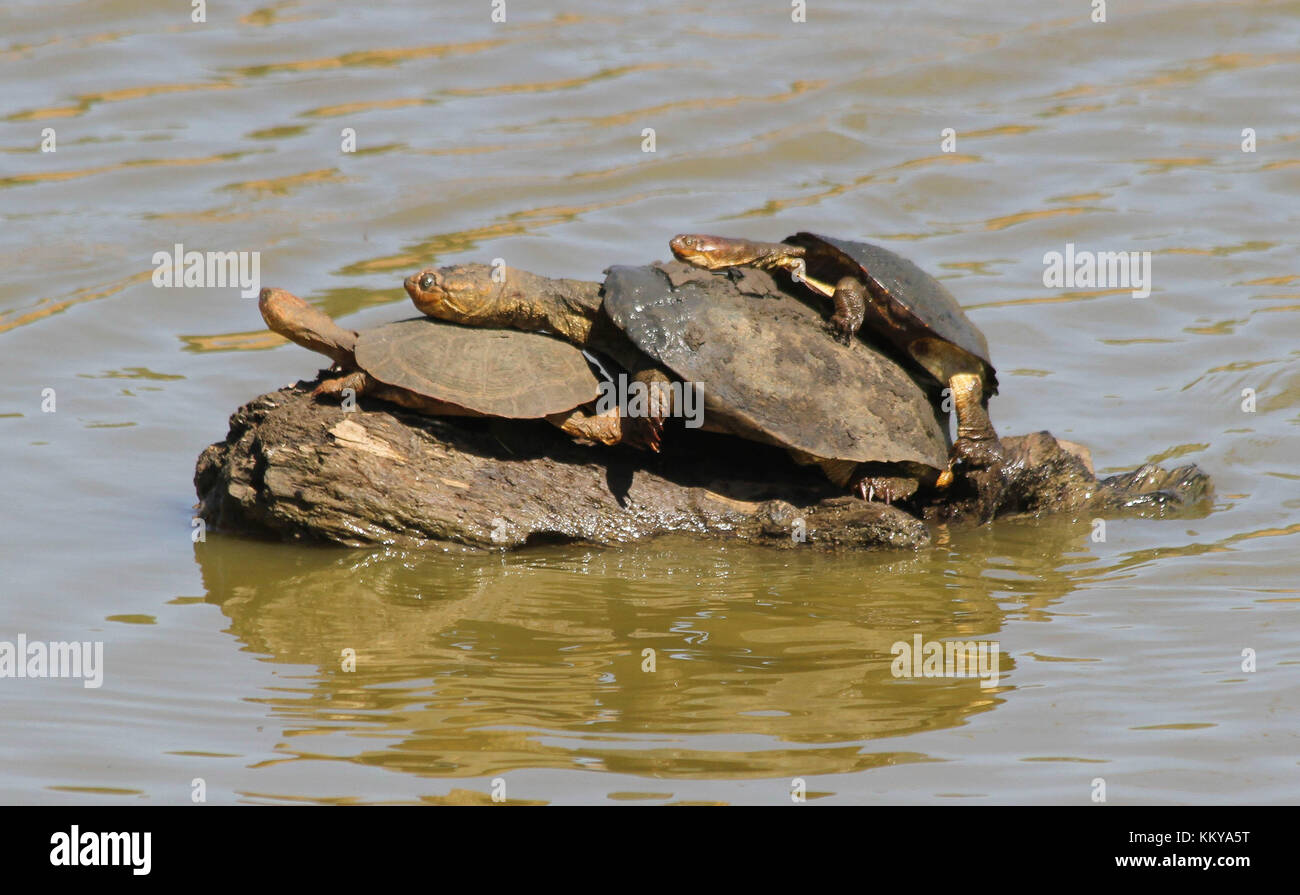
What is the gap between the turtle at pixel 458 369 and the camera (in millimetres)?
5684

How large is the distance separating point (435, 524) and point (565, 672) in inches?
50.7

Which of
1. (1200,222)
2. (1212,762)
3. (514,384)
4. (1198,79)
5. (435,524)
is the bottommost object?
(1212,762)

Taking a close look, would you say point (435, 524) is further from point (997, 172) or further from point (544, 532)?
point (997, 172)

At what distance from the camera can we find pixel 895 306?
5.99m

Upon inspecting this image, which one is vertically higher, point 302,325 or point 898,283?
point 898,283

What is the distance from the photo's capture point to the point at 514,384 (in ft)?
18.8

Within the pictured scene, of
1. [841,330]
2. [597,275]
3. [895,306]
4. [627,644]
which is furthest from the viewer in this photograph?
[597,275]

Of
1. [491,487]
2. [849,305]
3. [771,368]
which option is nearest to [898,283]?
[849,305]

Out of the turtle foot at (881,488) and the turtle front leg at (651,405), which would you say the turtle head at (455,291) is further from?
the turtle foot at (881,488)

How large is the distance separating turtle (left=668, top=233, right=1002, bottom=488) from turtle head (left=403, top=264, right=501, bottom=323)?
2.73 feet

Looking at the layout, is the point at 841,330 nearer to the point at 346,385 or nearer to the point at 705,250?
the point at 705,250

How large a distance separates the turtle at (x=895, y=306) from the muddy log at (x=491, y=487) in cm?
54

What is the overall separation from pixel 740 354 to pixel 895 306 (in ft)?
2.28

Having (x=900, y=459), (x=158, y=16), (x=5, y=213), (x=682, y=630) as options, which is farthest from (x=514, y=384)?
(x=158, y=16)
